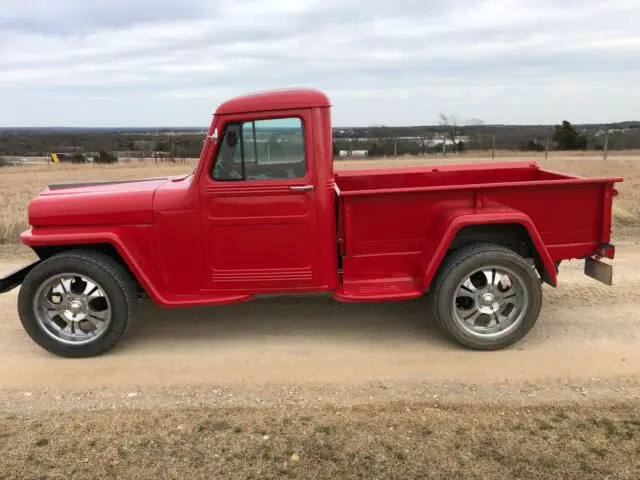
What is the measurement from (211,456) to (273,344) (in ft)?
5.45

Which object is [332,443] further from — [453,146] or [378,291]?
[453,146]

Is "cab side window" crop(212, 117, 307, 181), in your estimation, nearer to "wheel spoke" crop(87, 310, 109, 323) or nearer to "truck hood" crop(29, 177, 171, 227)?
"truck hood" crop(29, 177, 171, 227)

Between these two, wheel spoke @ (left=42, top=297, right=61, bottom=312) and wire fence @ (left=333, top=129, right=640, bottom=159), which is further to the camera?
wire fence @ (left=333, top=129, right=640, bottom=159)

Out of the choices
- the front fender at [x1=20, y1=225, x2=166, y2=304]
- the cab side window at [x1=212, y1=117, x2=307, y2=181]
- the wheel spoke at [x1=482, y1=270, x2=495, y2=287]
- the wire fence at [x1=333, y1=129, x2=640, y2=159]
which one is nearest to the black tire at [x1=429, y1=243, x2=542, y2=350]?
A: the wheel spoke at [x1=482, y1=270, x2=495, y2=287]

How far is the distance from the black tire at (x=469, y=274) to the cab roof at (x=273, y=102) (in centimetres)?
163

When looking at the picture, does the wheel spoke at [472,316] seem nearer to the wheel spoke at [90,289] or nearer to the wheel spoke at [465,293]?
the wheel spoke at [465,293]

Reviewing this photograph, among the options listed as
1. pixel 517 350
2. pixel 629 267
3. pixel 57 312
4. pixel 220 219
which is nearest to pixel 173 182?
pixel 220 219

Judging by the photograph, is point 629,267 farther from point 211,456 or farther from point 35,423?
point 35,423

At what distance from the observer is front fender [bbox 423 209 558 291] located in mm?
4551

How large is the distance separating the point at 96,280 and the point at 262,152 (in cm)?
166

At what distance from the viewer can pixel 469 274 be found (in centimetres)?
464

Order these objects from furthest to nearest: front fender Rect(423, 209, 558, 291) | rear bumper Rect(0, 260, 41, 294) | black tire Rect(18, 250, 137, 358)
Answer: rear bumper Rect(0, 260, 41, 294)
black tire Rect(18, 250, 137, 358)
front fender Rect(423, 209, 558, 291)

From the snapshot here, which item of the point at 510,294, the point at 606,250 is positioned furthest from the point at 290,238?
the point at 606,250

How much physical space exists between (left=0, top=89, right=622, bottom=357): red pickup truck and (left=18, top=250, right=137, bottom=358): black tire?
0.04ft
